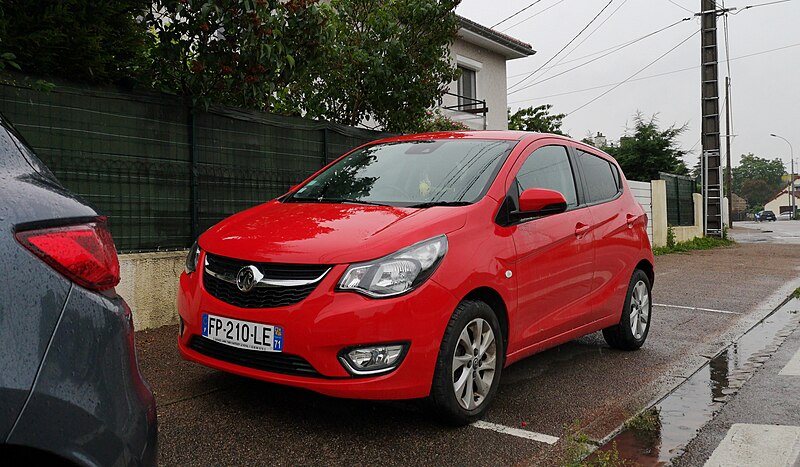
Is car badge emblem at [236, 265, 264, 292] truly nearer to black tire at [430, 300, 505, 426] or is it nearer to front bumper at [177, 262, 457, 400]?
front bumper at [177, 262, 457, 400]

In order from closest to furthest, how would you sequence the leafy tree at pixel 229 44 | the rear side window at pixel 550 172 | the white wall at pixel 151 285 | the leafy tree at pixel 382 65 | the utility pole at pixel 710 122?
the rear side window at pixel 550 172 → the white wall at pixel 151 285 → the leafy tree at pixel 229 44 → the leafy tree at pixel 382 65 → the utility pole at pixel 710 122

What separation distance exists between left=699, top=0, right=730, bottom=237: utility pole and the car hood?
18464mm

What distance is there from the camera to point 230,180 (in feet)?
22.0

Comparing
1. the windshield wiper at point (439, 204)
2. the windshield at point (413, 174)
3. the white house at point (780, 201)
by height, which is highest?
the white house at point (780, 201)

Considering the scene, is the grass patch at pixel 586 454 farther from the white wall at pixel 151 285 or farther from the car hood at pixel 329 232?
the white wall at pixel 151 285

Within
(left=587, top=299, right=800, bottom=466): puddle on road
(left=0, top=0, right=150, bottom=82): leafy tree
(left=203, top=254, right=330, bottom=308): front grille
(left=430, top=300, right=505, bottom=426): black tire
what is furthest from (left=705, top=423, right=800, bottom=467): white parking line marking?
(left=0, top=0, right=150, bottom=82): leafy tree

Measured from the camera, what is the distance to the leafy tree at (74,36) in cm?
497

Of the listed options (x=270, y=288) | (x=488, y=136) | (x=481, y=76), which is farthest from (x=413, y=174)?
(x=481, y=76)

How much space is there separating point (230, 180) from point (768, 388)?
16.2ft

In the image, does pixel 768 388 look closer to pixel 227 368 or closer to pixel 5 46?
pixel 227 368

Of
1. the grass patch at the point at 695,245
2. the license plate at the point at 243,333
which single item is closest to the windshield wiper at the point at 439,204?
the license plate at the point at 243,333

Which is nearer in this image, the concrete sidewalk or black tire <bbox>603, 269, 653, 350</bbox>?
the concrete sidewalk

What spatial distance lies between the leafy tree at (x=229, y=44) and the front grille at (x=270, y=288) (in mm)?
3158

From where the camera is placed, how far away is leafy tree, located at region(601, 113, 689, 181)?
838 inches
